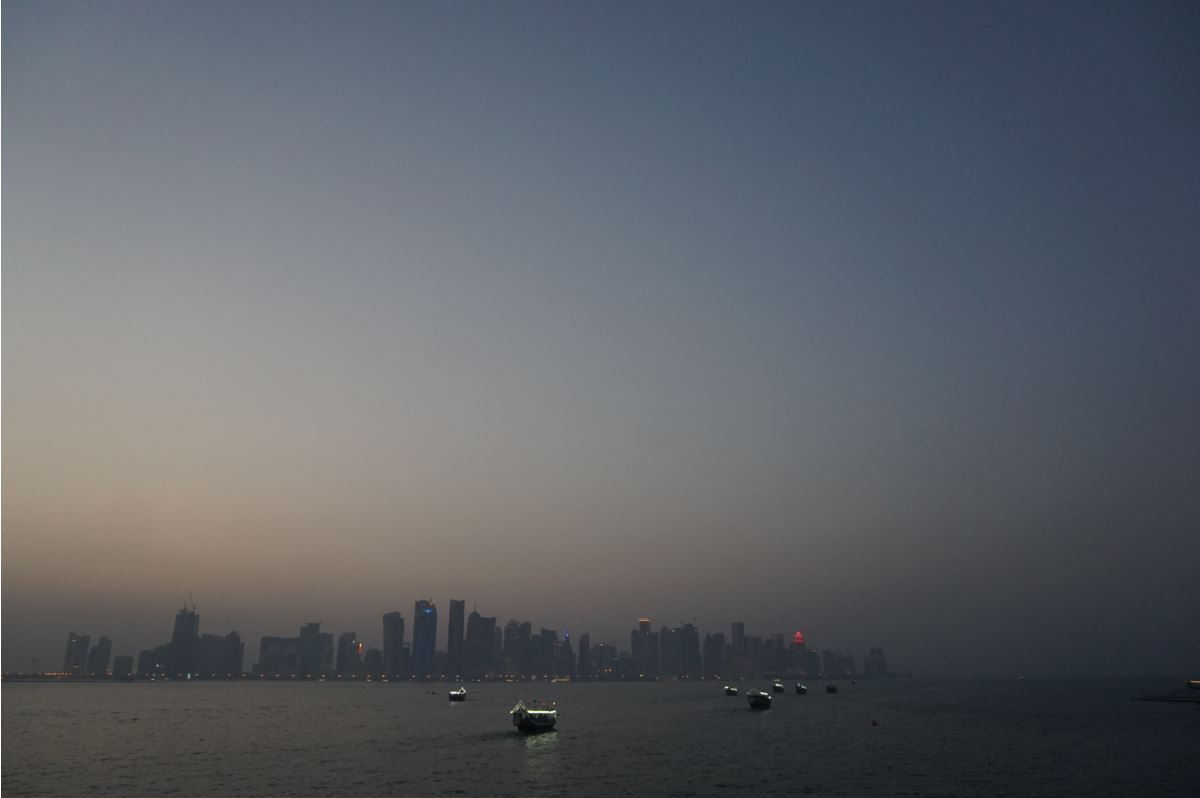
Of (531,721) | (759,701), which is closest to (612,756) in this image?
(531,721)

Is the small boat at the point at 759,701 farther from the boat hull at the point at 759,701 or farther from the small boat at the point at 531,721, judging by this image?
the small boat at the point at 531,721

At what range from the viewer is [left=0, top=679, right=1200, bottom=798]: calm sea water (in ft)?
240

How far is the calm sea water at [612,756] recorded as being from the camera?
7319cm

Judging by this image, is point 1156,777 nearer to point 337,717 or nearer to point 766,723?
point 766,723

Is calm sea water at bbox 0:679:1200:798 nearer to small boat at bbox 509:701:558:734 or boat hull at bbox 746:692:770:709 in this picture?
small boat at bbox 509:701:558:734

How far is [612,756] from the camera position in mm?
96125

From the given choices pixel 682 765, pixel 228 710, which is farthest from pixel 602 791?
pixel 228 710

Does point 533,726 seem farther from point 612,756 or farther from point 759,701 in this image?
point 759,701

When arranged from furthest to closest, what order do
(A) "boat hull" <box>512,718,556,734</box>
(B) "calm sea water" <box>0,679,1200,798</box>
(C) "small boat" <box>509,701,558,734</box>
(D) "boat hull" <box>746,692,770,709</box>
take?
(D) "boat hull" <box>746,692,770,709</box> → (C) "small boat" <box>509,701,558,734</box> → (A) "boat hull" <box>512,718,556,734</box> → (B) "calm sea water" <box>0,679,1200,798</box>

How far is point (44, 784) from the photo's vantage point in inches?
3068

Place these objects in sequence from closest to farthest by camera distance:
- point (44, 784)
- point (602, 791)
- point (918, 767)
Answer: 1. point (602, 791)
2. point (44, 784)
3. point (918, 767)

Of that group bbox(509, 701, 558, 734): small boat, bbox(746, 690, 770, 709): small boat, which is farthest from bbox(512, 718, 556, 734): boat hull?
bbox(746, 690, 770, 709): small boat

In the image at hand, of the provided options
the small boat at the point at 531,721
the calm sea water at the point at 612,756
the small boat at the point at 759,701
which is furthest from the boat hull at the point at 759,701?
the small boat at the point at 531,721

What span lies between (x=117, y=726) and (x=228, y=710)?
174 feet
